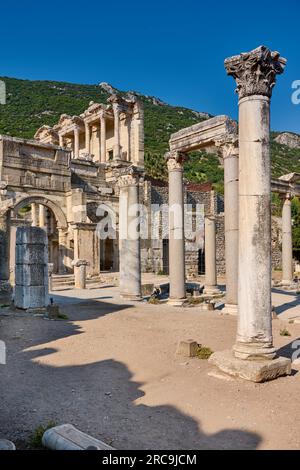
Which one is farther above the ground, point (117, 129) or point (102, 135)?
point (117, 129)

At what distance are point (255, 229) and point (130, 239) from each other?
31.5 feet

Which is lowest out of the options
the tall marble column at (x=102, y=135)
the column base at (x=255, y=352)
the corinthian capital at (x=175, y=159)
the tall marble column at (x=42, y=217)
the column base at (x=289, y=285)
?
the column base at (x=289, y=285)

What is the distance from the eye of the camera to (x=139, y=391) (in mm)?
5848

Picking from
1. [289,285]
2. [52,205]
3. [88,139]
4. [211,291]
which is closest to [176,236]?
[211,291]

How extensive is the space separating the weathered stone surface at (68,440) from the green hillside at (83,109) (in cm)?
4181

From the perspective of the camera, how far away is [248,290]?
21.9ft

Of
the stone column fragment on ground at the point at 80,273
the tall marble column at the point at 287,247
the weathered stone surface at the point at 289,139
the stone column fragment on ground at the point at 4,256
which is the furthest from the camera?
the weathered stone surface at the point at 289,139

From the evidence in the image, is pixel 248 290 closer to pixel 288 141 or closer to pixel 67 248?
pixel 67 248

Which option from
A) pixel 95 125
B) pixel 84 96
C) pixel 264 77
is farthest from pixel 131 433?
pixel 84 96

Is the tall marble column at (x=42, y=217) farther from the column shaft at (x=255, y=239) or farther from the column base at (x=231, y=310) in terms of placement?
the column shaft at (x=255, y=239)

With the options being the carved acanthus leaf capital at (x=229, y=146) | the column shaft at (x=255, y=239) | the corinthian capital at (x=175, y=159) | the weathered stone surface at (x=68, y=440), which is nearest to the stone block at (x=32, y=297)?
the corinthian capital at (x=175, y=159)

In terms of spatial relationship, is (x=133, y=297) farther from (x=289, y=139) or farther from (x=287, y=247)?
(x=289, y=139)

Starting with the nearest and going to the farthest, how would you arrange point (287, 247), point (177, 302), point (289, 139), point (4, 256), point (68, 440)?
1. point (68, 440)
2. point (177, 302)
3. point (4, 256)
4. point (287, 247)
5. point (289, 139)

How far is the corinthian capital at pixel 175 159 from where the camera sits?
536 inches
